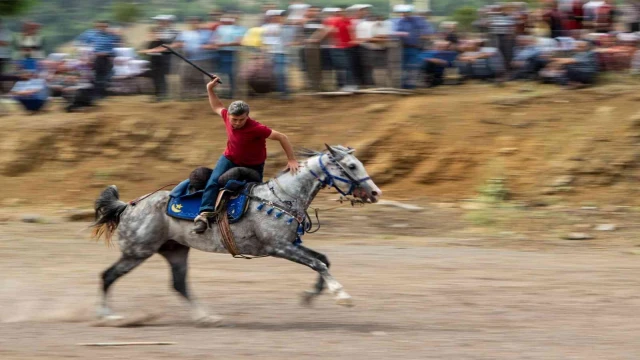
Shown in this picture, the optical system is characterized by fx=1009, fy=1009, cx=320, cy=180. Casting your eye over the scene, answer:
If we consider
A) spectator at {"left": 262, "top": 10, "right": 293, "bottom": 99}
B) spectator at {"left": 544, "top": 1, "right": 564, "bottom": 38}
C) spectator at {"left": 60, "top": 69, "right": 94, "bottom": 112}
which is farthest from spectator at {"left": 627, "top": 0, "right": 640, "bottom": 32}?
spectator at {"left": 60, "top": 69, "right": 94, "bottom": 112}

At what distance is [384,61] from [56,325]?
446 inches

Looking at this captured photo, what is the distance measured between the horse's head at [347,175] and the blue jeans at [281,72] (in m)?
10.3

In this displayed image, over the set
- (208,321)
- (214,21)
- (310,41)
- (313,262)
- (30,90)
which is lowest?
(208,321)

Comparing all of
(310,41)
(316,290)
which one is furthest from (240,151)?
(310,41)

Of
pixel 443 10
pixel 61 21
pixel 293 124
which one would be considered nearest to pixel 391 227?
pixel 293 124

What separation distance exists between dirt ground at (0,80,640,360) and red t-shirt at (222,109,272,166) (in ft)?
5.61

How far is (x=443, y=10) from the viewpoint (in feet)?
93.6

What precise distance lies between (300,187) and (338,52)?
403 inches

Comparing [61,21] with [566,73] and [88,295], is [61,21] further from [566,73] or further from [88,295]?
[88,295]

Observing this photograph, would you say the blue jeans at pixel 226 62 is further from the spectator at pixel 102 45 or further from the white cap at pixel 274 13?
the spectator at pixel 102 45

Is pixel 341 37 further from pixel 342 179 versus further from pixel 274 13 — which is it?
pixel 342 179

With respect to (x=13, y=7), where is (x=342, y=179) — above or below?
below

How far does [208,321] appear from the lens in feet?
34.0

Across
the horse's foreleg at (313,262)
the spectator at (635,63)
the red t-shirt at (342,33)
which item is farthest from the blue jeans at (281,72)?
the horse's foreleg at (313,262)
